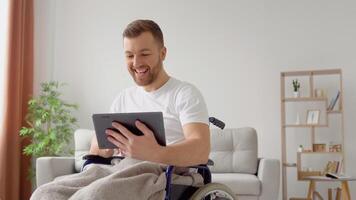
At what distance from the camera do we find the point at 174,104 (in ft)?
5.24

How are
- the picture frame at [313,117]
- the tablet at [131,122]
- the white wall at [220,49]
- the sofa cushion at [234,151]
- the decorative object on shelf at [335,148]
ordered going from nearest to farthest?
the tablet at [131,122]
the sofa cushion at [234,151]
the decorative object on shelf at [335,148]
the picture frame at [313,117]
the white wall at [220,49]

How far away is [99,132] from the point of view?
150cm

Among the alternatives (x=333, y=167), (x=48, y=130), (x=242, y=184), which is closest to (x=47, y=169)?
(x=48, y=130)

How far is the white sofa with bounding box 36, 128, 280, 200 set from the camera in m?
3.34

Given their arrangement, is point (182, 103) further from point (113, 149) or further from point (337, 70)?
point (337, 70)

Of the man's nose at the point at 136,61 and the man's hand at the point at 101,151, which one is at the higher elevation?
the man's nose at the point at 136,61

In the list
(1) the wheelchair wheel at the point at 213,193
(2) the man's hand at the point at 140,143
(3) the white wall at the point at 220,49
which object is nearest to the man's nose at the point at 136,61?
(2) the man's hand at the point at 140,143

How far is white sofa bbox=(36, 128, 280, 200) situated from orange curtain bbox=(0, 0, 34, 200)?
657 millimetres

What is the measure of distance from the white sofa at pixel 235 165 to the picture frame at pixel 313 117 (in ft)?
1.89

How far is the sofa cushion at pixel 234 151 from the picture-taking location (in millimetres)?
3756

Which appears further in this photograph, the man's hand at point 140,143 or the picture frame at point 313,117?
the picture frame at point 313,117

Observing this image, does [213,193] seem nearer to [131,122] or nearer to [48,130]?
[131,122]

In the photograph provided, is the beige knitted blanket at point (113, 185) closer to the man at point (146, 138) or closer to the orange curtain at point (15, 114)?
the man at point (146, 138)

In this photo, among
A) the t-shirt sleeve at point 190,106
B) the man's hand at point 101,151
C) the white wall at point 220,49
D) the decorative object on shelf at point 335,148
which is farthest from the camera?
the white wall at point 220,49
